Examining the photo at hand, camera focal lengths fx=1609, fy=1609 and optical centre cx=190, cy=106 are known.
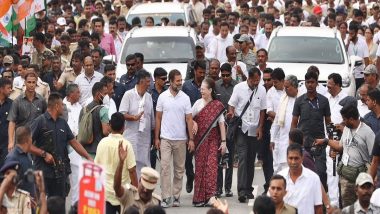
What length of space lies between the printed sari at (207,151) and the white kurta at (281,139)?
2.66 ft

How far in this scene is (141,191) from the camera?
576 inches

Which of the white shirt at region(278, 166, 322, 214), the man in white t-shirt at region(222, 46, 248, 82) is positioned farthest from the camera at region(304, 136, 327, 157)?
the man in white t-shirt at region(222, 46, 248, 82)

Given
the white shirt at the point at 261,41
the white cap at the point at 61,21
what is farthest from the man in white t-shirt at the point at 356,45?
the white cap at the point at 61,21

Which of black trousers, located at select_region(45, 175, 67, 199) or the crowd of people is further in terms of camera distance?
black trousers, located at select_region(45, 175, 67, 199)

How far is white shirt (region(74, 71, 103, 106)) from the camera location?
22.8 metres

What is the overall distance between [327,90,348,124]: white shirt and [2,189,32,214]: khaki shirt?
569cm

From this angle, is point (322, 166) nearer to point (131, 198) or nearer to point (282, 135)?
point (282, 135)

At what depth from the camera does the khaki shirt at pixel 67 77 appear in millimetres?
23625

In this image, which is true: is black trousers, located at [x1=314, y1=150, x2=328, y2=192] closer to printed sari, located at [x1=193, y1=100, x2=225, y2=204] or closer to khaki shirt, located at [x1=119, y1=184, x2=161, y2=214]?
printed sari, located at [x1=193, y1=100, x2=225, y2=204]

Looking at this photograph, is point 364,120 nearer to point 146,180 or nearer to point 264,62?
point 146,180

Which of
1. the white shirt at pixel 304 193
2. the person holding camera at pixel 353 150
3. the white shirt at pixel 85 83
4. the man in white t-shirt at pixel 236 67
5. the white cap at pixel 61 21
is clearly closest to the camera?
the white shirt at pixel 304 193

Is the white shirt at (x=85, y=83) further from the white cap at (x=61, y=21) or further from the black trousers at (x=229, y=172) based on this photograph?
the white cap at (x=61, y=21)

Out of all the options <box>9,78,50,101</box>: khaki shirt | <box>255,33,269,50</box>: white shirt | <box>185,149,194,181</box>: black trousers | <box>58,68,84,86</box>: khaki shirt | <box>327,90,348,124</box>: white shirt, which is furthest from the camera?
<box>255,33,269,50</box>: white shirt

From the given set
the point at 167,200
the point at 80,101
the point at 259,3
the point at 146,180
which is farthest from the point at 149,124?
the point at 259,3
